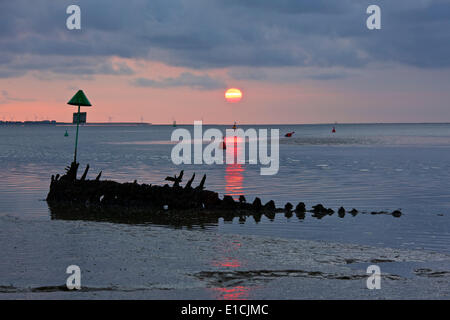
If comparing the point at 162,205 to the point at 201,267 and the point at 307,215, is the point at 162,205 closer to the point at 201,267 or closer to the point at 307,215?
the point at 307,215

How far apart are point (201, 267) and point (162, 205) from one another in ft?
37.9

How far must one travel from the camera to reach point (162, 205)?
24688 millimetres

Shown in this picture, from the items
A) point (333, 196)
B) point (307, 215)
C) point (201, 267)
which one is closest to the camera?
point (201, 267)

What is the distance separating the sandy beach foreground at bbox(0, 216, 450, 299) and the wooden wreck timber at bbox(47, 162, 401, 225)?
4470mm

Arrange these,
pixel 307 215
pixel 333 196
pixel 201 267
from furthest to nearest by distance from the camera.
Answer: pixel 333 196 → pixel 307 215 → pixel 201 267

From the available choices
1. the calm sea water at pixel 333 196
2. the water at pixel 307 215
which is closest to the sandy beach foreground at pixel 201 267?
the water at pixel 307 215

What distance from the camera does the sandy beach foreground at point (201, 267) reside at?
11258mm

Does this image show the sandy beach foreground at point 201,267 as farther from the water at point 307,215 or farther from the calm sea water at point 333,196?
the calm sea water at point 333,196

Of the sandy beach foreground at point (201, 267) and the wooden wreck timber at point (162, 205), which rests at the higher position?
the wooden wreck timber at point (162, 205)

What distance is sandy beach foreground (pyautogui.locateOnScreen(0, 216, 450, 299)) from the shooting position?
443 inches

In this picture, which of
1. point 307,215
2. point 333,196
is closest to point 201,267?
point 307,215

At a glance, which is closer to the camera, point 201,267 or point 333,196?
point 201,267

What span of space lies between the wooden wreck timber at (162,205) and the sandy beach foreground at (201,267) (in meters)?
4.47

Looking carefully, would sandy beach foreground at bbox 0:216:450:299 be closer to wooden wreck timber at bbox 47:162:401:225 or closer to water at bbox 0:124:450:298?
water at bbox 0:124:450:298
